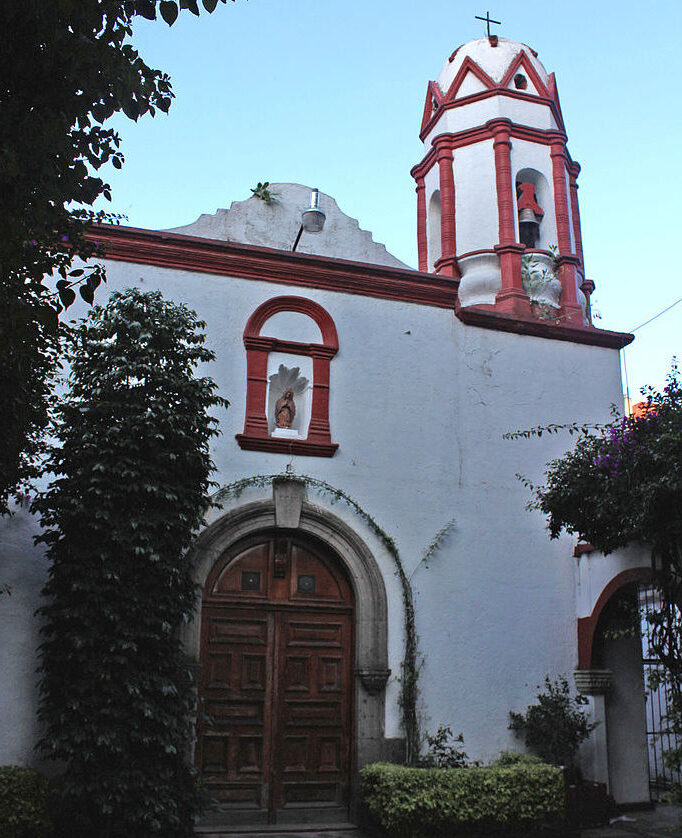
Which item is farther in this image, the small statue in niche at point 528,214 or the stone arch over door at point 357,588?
the small statue in niche at point 528,214

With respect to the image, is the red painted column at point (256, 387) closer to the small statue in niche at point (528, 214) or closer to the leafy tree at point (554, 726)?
the leafy tree at point (554, 726)

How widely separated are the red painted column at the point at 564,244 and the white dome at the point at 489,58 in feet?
4.31

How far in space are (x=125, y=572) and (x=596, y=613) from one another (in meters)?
5.07

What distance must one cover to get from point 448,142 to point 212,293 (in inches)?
168

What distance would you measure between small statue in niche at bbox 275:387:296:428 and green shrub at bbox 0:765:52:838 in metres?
4.03

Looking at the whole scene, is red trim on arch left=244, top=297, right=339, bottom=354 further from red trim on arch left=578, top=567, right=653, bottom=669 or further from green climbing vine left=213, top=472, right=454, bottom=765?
red trim on arch left=578, top=567, right=653, bottom=669

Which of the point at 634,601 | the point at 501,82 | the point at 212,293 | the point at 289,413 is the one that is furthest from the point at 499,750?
the point at 501,82

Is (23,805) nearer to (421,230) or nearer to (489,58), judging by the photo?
(421,230)

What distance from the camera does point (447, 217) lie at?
11578mm

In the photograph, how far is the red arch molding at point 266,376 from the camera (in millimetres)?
9227

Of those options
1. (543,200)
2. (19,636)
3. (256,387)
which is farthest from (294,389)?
(543,200)

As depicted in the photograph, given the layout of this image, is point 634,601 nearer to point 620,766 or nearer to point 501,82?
point 620,766

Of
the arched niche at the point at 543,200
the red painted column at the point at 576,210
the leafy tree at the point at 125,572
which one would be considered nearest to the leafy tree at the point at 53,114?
the leafy tree at the point at 125,572

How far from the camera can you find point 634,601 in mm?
9516
